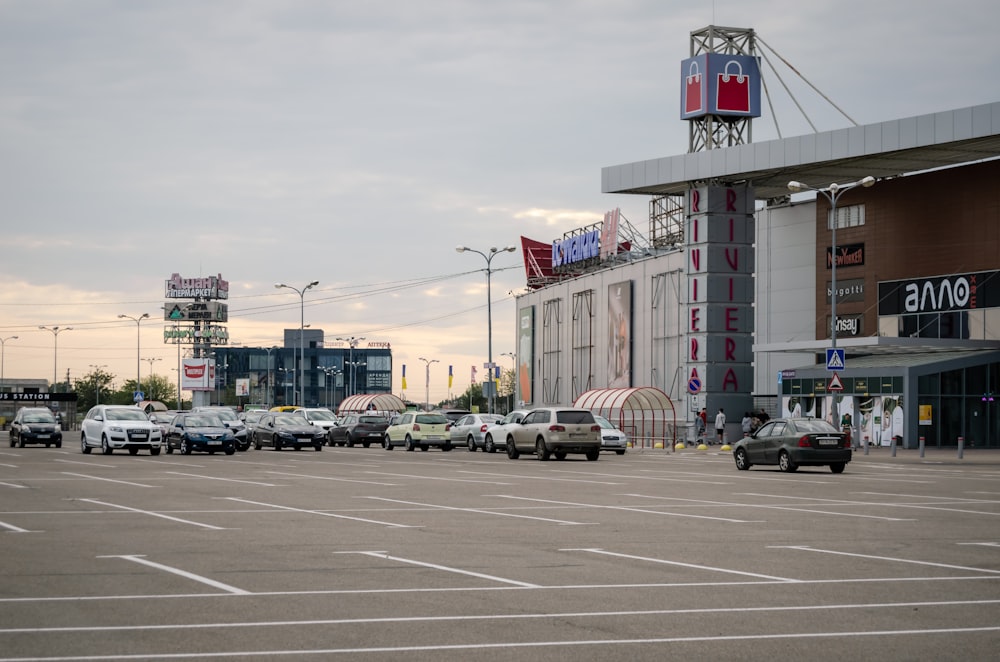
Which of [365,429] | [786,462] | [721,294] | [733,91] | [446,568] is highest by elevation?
[733,91]

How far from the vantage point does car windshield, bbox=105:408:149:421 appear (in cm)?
4784

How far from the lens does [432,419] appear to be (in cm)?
5644

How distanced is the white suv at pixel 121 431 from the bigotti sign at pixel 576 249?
170ft

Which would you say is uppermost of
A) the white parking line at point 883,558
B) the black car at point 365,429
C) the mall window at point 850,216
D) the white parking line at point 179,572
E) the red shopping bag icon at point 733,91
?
the red shopping bag icon at point 733,91

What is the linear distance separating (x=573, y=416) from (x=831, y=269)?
1258 inches

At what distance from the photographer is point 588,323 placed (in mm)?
96500

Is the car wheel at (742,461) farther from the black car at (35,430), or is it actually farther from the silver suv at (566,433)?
the black car at (35,430)

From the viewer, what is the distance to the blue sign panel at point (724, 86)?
72.6m

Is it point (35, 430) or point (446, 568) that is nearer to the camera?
point (446, 568)

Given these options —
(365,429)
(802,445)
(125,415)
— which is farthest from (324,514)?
(365,429)

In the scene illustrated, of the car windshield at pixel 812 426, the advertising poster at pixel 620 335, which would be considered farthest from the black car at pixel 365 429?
the car windshield at pixel 812 426

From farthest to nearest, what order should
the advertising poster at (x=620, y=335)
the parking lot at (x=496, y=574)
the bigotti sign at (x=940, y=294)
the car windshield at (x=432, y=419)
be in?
the advertising poster at (x=620, y=335), the bigotti sign at (x=940, y=294), the car windshield at (x=432, y=419), the parking lot at (x=496, y=574)

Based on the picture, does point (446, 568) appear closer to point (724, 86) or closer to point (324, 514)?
point (324, 514)

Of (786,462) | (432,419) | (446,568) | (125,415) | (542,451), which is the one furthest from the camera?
(432,419)
